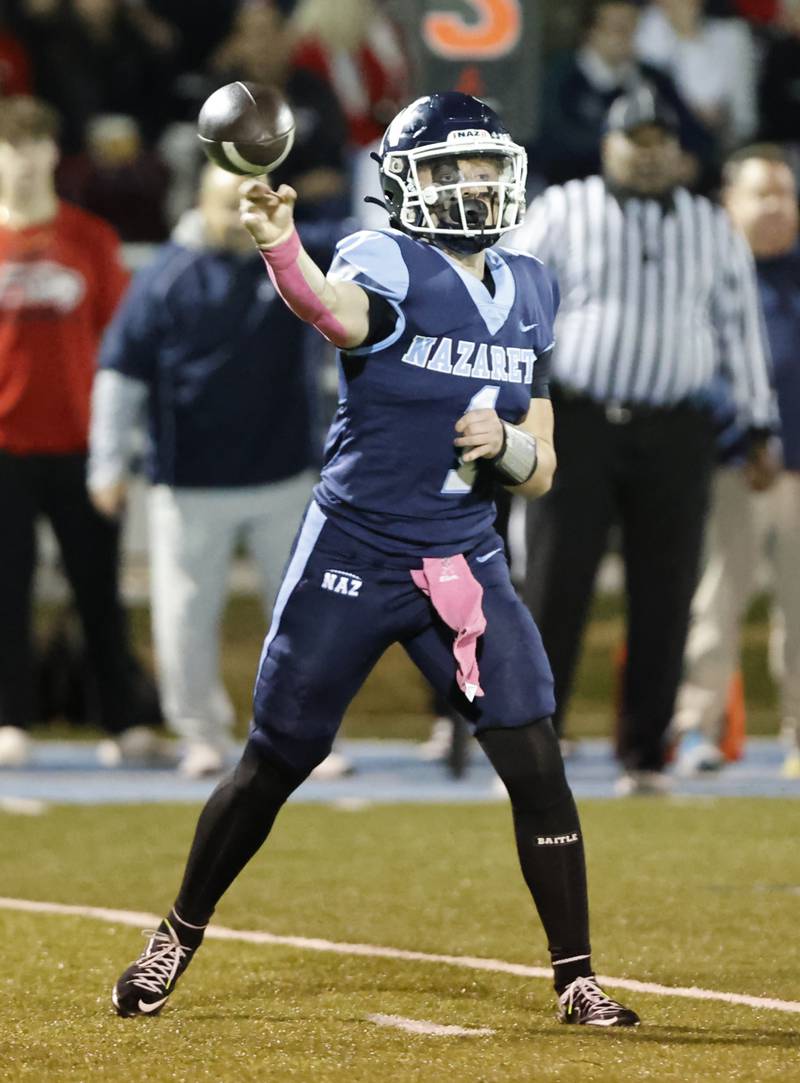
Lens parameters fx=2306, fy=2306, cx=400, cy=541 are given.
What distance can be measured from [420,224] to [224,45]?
8105 mm

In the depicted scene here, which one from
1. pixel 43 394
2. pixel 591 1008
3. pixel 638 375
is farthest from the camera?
pixel 43 394

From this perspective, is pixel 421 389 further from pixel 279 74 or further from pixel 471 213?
pixel 279 74

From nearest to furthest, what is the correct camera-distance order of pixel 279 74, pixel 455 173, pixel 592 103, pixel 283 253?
1. pixel 283 253
2. pixel 455 173
3. pixel 279 74
4. pixel 592 103

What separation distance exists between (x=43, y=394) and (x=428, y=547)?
419 centimetres

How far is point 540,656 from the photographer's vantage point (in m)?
Answer: 4.46

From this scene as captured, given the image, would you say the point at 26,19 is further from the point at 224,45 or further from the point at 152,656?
the point at 152,656

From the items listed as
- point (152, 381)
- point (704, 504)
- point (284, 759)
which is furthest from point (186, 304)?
point (284, 759)

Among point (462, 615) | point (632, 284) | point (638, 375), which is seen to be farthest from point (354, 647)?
point (632, 284)

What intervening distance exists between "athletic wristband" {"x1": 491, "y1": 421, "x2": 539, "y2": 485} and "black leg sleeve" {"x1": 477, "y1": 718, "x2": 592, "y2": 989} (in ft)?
1.56

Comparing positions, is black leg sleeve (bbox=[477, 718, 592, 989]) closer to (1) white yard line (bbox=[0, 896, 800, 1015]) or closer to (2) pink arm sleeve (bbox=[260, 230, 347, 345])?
(1) white yard line (bbox=[0, 896, 800, 1015])

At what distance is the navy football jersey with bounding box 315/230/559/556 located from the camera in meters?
4.37

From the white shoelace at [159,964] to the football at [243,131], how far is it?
1498 mm

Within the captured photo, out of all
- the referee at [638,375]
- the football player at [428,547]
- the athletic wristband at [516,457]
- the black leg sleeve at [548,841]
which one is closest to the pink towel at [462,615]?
the football player at [428,547]

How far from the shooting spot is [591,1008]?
14.1ft
